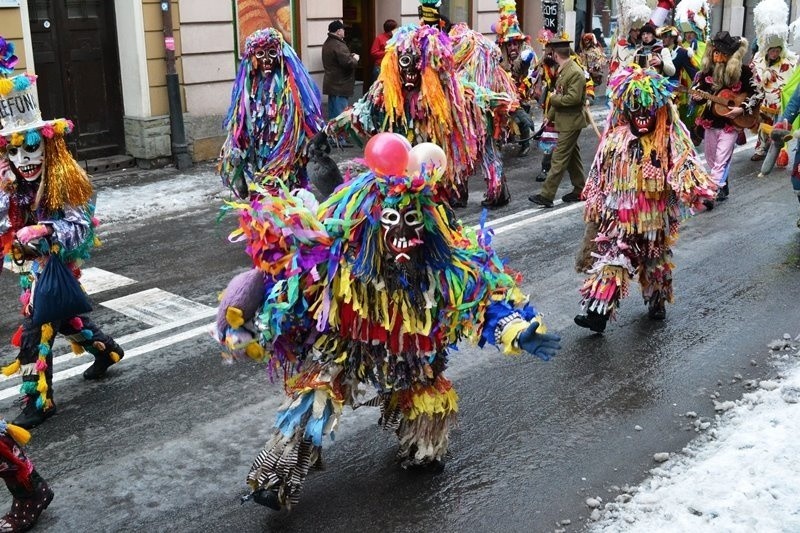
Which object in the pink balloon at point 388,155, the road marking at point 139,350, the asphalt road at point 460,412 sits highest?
the pink balloon at point 388,155

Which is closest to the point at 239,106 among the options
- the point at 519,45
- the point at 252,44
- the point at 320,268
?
the point at 252,44

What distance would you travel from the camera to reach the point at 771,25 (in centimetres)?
1412

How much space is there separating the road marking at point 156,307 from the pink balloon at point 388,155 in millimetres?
3707

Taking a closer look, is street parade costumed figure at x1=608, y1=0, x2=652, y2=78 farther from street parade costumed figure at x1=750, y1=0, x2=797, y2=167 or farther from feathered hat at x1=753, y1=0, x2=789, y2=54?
street parade costumed figure at x1=750, y1=0, x2=797, y2=167

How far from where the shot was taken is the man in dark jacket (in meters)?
15.4

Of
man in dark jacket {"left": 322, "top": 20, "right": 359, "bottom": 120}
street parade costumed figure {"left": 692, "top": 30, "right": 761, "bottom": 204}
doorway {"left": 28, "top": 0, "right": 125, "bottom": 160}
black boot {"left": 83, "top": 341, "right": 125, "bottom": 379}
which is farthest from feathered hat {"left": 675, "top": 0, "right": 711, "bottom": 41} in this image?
black boot {"left": 83, "top": 341, "right": 125, "bottom": 379}

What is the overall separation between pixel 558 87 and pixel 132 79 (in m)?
5.84

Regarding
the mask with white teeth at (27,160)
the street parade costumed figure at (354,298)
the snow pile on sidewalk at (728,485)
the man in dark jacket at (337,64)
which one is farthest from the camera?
the man in dark jacket at (337,64)

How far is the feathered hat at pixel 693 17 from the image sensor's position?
1673 cm

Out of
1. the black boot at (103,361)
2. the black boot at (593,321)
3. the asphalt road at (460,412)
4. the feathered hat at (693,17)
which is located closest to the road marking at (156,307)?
the asphalt road at (460,412)

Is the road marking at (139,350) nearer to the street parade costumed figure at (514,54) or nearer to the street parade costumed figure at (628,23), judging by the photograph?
the street parade costumed figure at (514,54)

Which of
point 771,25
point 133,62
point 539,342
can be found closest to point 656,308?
point 539,342

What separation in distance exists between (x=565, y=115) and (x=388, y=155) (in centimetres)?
760

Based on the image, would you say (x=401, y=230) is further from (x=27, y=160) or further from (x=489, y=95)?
(x=489, y=95)
